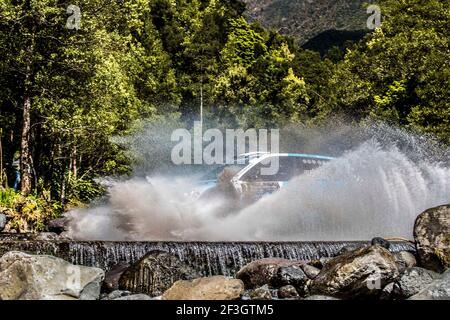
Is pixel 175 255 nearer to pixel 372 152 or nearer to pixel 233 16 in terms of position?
pixel 372 152

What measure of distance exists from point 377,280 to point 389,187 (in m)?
Answer: 11.1

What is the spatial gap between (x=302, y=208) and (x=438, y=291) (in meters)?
10.9

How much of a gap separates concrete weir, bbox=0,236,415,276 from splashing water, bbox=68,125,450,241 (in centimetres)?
378

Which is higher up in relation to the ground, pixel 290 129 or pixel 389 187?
pixel 290 129

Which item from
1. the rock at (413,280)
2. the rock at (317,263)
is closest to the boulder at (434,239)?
the rock at (413,280)

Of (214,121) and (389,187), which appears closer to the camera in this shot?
(389,187)

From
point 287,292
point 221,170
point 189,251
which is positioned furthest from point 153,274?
point 221,170

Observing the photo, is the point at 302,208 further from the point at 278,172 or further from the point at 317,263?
the point at 317,263

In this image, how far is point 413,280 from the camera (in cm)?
1101

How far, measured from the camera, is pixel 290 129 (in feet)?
159

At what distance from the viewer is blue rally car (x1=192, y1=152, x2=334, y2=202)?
18.7 meters

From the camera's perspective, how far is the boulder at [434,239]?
12.2 metres
